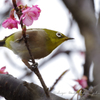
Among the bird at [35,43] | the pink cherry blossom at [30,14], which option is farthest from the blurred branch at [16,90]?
the pink cherry blossom at [30,14]

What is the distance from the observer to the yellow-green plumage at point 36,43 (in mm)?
2723

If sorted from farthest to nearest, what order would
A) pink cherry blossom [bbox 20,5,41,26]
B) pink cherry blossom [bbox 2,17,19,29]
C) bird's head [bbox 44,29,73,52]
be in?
bird's head [bbox 44,29,73,52]
pink cherry blossom [bbox 2,17,19,29]
pink cherry blossom [bbox 20,5,41,26]

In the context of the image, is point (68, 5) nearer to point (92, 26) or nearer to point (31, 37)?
point (92, 26)

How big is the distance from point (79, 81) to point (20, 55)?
1204 millimetres

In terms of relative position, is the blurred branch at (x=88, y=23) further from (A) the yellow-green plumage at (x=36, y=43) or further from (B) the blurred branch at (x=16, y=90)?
(B) the blurred branch at (x=16, y=90)

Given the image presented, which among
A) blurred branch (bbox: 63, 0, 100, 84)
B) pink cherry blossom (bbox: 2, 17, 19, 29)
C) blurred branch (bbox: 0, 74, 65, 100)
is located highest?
pink cherry blossom (bbox: 2, 17, 19, 29)

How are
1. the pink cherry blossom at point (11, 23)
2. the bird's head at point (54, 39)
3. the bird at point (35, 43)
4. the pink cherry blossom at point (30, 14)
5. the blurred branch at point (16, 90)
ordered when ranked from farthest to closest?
the bird's head at point (54, 39) < the bird at point (35, 43) < the blurred branch at point (16, 90) < the pink cherry blossom at point (11, 23) < the pink cherry blossom at point (30, 14)

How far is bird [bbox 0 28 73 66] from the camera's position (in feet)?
8.92

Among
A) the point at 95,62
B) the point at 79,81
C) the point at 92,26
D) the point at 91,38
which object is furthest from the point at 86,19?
the point at 79,81

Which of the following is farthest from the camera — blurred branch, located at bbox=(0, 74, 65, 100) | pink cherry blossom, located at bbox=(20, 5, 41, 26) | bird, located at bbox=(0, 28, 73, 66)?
bird, located at bbox=(0, 28, 73, 66)

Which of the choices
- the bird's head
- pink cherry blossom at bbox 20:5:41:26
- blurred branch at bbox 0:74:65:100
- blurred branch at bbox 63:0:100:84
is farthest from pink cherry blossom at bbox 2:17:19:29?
the bird's head

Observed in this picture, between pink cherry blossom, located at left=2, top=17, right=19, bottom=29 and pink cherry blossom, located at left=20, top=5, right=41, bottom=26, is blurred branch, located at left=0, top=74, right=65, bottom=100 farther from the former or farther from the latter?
pink cherry blossom, located at left=20, top=5, right=41, bottom=26

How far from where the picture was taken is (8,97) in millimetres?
2023

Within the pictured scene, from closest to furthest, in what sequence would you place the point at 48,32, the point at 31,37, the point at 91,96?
the point at 91,96 → the point at 31,37 → the point at 48,32
